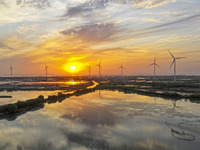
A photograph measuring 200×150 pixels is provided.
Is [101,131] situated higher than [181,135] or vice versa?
[101,131]

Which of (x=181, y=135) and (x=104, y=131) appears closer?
(x=181, y=135)

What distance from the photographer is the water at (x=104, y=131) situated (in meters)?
14.2

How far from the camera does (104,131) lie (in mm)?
17422

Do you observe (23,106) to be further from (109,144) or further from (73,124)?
(109,144)

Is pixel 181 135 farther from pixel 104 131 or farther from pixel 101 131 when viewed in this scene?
pixel 101 131

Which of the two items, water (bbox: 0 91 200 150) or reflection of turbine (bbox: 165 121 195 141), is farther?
reflection of turbine (bbox: 165 121 195 141)

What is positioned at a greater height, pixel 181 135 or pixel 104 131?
pixel 104 131

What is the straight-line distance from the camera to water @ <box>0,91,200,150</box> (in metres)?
14.2

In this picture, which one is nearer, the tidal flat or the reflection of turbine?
the tidal flat

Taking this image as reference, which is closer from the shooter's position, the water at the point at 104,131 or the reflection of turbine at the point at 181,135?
the water at the point at 104,131

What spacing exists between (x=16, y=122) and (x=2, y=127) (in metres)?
2.08

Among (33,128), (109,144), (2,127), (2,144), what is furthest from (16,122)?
(109,144)

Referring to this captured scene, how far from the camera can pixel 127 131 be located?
57.0 ft

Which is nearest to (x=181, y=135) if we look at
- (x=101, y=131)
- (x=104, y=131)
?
(x=104, y=131)
